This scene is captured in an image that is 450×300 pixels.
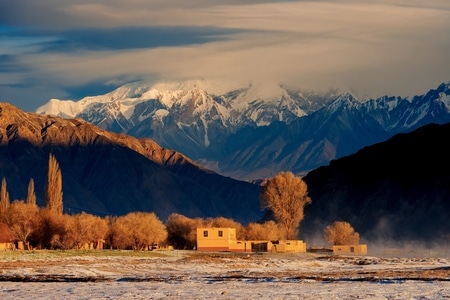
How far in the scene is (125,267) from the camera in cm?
9219

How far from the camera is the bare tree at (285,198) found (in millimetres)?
174250

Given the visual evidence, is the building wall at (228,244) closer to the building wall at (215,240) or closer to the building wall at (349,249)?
the building wall at (215,240)

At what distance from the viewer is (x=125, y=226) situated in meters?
146

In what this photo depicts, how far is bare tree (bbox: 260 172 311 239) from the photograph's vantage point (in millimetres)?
174250

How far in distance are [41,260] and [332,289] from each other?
40936 mm

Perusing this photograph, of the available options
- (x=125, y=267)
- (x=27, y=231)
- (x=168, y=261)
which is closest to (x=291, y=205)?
(x=27, y=231)

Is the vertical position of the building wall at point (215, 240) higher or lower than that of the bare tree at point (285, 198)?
lower

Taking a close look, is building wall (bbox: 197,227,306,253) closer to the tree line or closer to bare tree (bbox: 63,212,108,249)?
the tree line

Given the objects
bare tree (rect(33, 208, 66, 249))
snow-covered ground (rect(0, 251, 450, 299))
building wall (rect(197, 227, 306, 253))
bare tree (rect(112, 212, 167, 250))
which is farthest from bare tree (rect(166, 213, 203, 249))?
snow-covered ground (rect(0, 251, 450, 299))

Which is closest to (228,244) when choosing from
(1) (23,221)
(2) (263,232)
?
(2) (263,232)

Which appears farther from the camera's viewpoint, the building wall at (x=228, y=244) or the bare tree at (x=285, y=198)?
the bare tree at (x=285, y=198)

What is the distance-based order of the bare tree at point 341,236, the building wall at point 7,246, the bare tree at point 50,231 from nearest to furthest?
the building wall at point 7,246 < the bare tree at point 50,231 < the bare tree at point 341,236

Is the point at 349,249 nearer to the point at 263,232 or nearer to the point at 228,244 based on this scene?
the point at 263,232

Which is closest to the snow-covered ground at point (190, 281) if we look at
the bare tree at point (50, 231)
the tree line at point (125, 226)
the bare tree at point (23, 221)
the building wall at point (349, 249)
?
the bare tree at point (50, 231)
